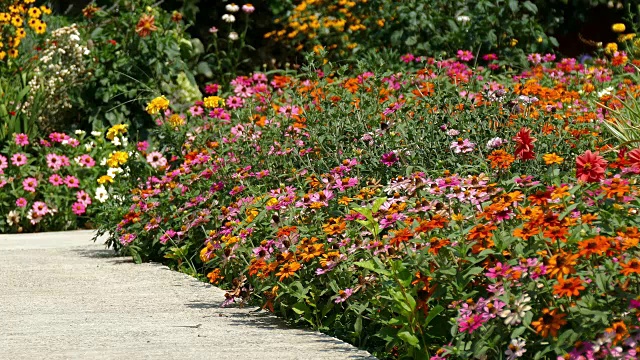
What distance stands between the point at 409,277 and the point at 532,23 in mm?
7523

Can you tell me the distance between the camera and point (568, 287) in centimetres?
344

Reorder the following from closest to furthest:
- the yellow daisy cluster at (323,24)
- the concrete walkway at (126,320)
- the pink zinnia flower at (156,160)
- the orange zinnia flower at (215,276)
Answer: the concrete walkway at (126,320)
the orange zinnia flower at (215,276)
the pink zinnia flower at (156,160)
the yellow daisy cluster at (323,24)

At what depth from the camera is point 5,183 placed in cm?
902

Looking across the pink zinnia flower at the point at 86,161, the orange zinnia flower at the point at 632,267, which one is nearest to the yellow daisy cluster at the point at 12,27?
the pink zinnia flower at the point at 86,161

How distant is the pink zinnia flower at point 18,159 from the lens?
29.8 ft

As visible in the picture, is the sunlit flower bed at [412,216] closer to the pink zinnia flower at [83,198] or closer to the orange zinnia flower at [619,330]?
the orange zinnia flower at [619,330]

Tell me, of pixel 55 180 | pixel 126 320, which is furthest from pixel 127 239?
pixel 55 180

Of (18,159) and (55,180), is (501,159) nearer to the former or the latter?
(55,180)

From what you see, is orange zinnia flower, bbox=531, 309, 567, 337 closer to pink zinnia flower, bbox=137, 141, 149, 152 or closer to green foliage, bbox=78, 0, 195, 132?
pink zinnia flower, bbox=137, 141, 149, 152

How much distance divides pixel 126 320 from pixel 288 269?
0.80 meters

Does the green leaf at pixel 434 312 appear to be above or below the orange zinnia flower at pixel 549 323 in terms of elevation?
below

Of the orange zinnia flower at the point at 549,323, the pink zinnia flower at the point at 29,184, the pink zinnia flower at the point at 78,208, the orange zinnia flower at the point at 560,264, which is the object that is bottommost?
the pink zinnia flower at the point at 78,208

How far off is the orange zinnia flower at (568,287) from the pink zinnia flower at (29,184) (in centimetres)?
624

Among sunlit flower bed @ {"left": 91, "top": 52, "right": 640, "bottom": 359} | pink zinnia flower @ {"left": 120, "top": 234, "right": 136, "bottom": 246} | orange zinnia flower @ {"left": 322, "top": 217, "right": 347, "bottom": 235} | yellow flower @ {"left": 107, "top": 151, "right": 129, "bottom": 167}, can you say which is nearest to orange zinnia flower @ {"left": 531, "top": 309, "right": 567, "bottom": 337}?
sunlit flower bed @ {"left": 91, "top": 52, "right": 640, "bottom": 359}
